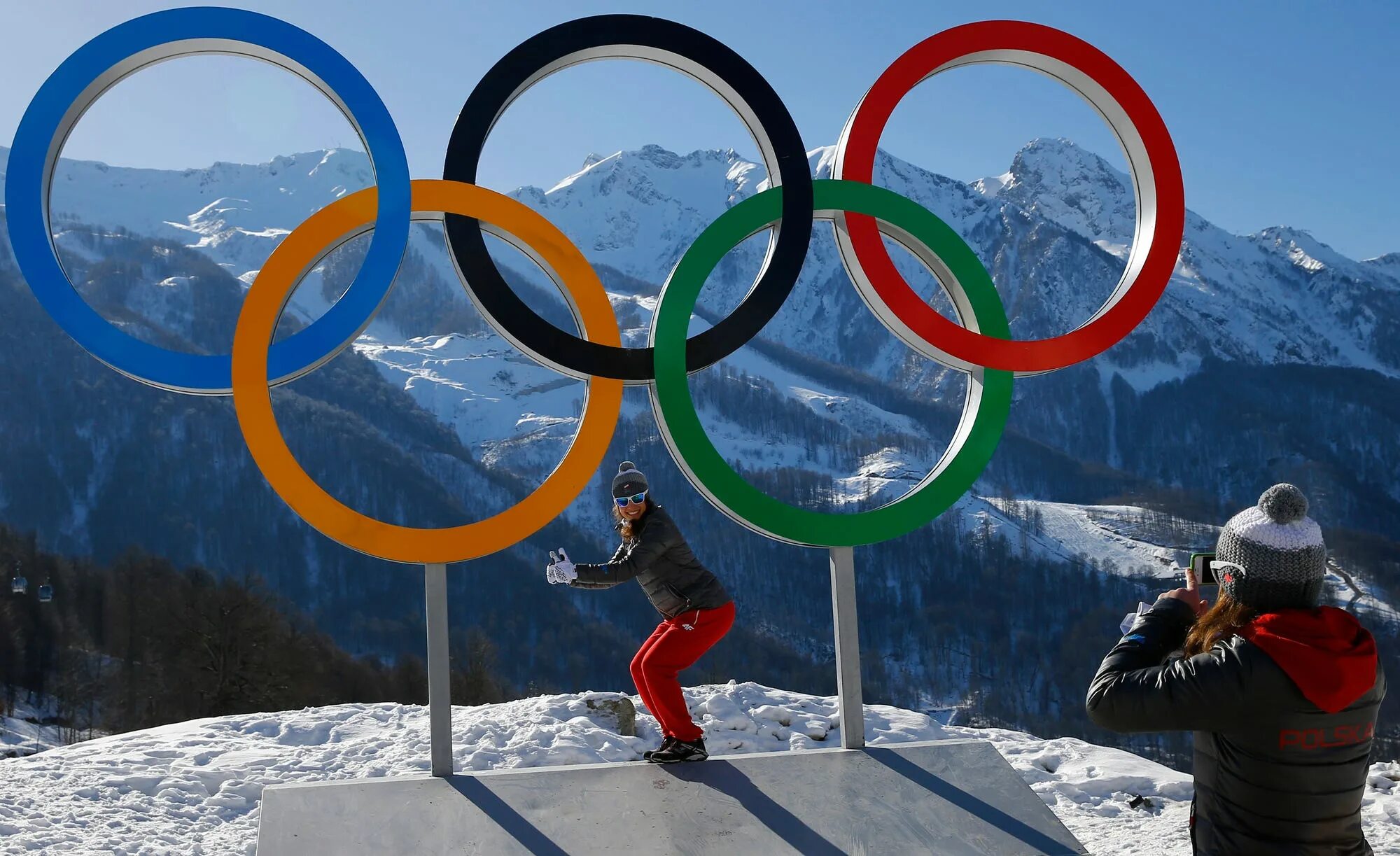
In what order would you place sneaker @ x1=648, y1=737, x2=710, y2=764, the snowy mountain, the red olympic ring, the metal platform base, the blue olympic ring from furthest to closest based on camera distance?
the snowy mountain
the red olympic ring
sneaker @ x1=648, y1=737, x2=710, y2=764
the blue olympic ring
the metal platform base

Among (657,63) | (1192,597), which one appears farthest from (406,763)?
(1192,597)

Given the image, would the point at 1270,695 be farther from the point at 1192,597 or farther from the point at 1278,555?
the point at 1192,597

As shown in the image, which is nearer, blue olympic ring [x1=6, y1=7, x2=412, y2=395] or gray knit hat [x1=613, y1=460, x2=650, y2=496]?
blue olympic ring [x1=6, y1=7, x2=412, y2=395]

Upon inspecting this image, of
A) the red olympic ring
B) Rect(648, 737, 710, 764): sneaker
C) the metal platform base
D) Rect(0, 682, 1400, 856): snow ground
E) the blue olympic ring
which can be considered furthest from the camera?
Rect(0, 682, 1400, 856): snow ground

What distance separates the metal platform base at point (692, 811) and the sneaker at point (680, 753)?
10 cm

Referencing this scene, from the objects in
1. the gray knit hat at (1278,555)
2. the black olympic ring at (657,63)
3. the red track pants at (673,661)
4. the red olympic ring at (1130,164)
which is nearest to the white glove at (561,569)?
the red track pants at (673,661)

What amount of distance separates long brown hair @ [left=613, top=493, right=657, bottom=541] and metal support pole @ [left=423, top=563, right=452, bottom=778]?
116 centimetres

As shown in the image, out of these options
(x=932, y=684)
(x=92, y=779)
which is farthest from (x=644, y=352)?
(x=932, y=684)

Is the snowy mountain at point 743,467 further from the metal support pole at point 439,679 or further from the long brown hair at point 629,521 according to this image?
the metal support pole at point 439,679

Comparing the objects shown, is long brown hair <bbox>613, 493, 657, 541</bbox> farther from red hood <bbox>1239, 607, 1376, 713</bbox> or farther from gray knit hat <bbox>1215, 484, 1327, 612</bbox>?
red hood <bbox>1239, 607, 1376, 713</bbox>

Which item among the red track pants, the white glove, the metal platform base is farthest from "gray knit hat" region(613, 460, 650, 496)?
the metal platform base

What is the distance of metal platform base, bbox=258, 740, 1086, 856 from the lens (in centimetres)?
531

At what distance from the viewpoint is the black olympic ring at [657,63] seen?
626 centimetres

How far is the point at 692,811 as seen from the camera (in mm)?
5672
